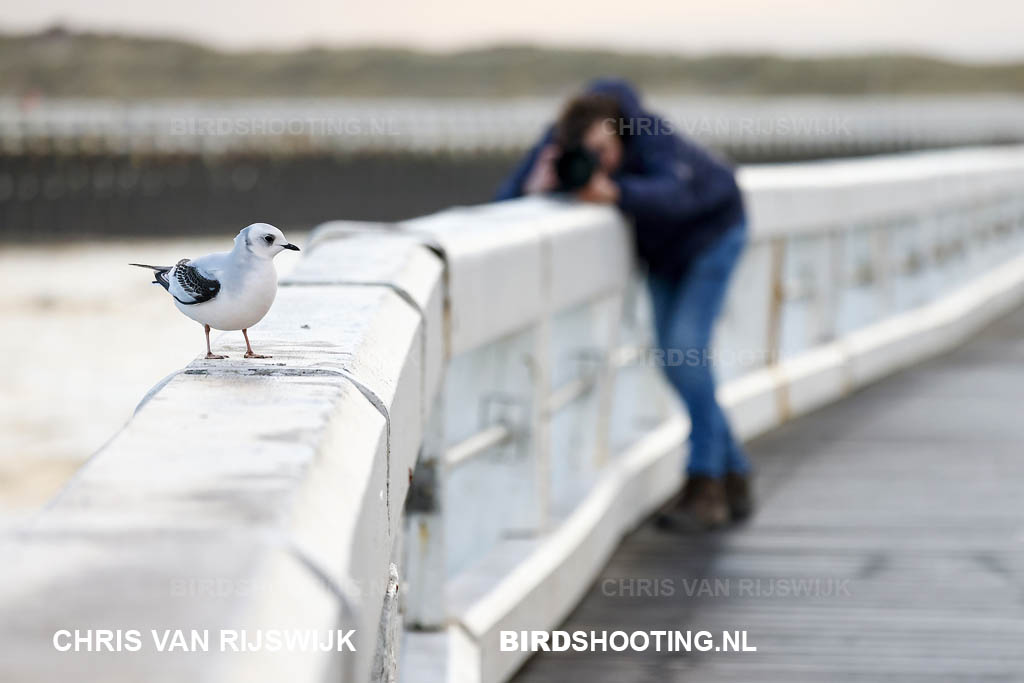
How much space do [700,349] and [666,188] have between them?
637 mm

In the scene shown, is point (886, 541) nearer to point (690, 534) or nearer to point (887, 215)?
point (690, 534)

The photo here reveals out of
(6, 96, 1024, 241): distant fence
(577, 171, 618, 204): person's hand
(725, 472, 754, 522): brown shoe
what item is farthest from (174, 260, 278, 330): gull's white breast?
(6, 96, 1024, 241): distant fence

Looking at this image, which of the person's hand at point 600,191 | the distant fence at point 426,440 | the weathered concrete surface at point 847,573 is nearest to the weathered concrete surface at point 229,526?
the distant fence at point 426,440

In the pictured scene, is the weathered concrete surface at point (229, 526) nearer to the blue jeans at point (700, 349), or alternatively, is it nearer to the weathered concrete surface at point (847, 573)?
the weathered concrete surface at point (847, 573)

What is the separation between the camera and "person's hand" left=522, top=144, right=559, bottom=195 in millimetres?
54

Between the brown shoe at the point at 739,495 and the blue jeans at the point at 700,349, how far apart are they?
0.03 metres

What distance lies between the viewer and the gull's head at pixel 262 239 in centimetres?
239

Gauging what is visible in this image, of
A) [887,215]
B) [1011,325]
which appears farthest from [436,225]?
[1011,325]

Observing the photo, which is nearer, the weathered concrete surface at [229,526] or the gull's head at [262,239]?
the weathered concrete surface at [229,526]

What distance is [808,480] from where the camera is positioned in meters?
6.98

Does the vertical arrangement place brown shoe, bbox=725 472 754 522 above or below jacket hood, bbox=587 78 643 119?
below

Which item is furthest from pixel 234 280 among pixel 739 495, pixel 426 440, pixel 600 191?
pixel 739 495

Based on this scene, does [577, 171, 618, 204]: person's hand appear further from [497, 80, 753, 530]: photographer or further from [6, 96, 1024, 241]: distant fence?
[6, 96, 1024, 241]: distant fence

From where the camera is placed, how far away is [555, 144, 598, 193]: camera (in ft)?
19.7
